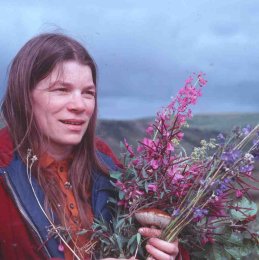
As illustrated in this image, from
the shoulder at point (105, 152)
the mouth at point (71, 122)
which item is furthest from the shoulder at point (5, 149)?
A: the shoulder at point (105, 152)

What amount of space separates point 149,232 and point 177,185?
0.23 metres

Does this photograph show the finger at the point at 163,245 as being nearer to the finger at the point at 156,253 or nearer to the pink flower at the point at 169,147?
the finger at the point at 156,253

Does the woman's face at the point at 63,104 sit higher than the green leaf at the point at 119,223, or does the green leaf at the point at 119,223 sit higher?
the woman's face at the point at 63,104

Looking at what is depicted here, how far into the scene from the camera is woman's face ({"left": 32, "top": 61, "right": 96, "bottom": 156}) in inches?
117

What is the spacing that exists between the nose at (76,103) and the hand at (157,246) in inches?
23.7

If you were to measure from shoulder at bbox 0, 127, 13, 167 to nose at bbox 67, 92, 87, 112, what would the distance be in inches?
12.7

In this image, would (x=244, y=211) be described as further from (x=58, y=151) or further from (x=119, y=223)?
(x=58, y=151)

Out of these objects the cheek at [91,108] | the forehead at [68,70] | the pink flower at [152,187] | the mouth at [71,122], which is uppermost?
the forehead at [68,70]

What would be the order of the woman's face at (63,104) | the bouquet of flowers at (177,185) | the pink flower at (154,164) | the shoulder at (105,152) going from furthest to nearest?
the shoulder at (105,152)
the woman's face at (63,104)
the pink flower at (154,164)
the bouquet of flowers at (177,185)

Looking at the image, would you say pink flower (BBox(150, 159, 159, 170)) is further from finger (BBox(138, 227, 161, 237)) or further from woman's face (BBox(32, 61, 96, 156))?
woman's face (BBox(32, 61, 96, 156))

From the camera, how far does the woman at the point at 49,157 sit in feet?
9.53

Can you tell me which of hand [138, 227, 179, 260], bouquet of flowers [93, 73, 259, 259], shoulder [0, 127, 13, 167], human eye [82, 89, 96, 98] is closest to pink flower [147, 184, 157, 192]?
bouquet of flowers [93, 73, 259, 259]

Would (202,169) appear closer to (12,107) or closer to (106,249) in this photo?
(106,249)

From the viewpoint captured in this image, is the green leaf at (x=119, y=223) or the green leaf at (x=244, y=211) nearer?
the green leaf at (x=119, y=223)
